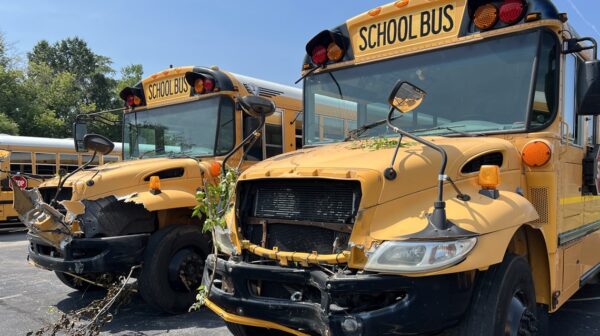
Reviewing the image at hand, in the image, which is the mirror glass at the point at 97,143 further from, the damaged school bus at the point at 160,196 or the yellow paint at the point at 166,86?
the yellow paint at the point at 166,86

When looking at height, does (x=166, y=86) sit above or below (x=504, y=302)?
above

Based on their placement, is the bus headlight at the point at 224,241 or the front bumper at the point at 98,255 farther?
the front bumper at the point at 98,255

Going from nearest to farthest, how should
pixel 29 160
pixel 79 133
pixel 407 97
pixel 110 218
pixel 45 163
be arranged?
pixel 407 97
pixel 110 218
pixel 79 133
pixel 29 160
pixel 45 163

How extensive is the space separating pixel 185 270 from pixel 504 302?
133 inches

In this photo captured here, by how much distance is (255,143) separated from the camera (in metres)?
6.03

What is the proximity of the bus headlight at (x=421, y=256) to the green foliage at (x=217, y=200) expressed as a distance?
1533 millimetres

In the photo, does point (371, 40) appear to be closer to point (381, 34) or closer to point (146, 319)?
point (381, 34)

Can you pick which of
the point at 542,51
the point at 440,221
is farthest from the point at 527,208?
the point at 542,51

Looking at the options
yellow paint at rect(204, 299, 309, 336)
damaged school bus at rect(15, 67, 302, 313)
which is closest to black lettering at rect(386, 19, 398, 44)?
damaged school bus at rect(15, 67, 302, 313)

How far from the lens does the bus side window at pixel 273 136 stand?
6250 mm

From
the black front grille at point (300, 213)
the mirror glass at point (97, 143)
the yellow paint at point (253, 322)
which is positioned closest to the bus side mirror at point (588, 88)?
the black front grille at point (300, 213)

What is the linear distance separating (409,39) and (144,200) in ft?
9.56

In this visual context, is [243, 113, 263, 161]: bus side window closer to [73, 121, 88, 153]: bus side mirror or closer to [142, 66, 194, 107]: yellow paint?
[142, 66, 194, 107]: yellow paint

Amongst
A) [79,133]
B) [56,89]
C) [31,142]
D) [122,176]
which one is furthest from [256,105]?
[56,89]
